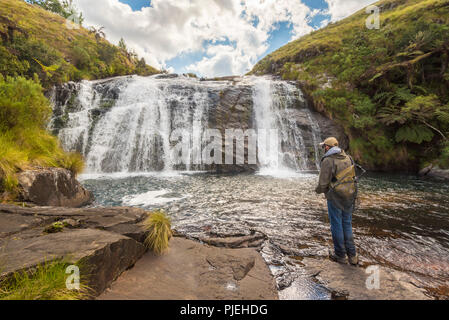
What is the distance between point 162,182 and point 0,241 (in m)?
8.80

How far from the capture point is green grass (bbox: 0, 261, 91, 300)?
4.89 ft

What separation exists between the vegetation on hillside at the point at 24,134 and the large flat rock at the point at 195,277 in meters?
4.94

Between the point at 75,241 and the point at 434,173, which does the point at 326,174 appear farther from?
the point at 434,173

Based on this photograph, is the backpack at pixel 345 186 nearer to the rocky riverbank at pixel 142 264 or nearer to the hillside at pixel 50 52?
the rocky riverbank at pixel 142 264

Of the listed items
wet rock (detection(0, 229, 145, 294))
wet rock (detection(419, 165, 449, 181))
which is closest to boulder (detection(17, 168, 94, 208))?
wet rock (detection(0, 229, 145, 294))

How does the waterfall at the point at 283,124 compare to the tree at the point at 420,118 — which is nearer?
the tree at the point at 420,118

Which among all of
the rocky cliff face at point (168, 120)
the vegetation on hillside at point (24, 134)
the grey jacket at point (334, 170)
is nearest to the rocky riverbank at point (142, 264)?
the grey jacket at point (334, 170)

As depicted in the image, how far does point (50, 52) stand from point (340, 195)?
2513 centimetres

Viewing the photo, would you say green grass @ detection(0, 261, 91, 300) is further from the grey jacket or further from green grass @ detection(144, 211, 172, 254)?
the grey jacket

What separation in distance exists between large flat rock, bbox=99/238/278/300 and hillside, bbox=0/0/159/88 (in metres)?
10.9

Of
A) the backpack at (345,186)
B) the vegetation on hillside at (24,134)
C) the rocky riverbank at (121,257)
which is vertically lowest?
the rocky riverbank at (121,257)

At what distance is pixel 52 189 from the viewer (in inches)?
243

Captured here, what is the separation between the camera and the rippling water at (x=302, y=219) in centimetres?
339

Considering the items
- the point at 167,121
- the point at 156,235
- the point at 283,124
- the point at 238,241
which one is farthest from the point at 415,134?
the point at 167,121
